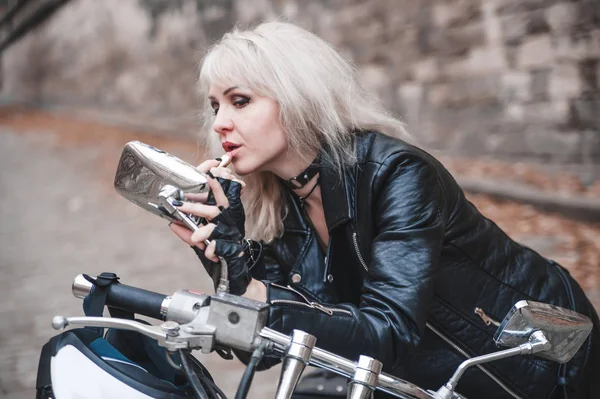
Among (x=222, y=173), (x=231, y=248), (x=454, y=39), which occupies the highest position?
(x=454, y=39)

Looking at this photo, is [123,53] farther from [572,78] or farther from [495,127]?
[572,78]

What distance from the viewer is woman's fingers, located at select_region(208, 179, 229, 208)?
117cm

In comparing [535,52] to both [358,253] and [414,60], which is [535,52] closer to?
[414,60]

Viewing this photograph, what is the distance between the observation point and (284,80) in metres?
1.59

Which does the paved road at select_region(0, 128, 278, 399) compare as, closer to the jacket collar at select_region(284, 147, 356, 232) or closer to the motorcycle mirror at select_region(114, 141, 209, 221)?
the jacket collar at select_region(284, 147, 356, 232)

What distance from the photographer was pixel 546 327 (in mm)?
1184

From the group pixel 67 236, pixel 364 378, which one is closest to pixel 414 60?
pixel 67 236

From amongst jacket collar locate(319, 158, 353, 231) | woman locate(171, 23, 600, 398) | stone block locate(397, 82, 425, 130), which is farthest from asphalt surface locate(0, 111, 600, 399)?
jacket collar locate(319, 158, 353, 231)

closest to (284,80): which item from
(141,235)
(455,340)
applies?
(455,340)

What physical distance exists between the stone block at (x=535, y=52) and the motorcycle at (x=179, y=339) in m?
4.02

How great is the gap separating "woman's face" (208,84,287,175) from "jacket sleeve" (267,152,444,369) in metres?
0.26

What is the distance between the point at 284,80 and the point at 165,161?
0.56 m

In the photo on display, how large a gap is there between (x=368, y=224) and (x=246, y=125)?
0.34 m

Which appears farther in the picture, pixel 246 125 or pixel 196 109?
pixel 196 109
